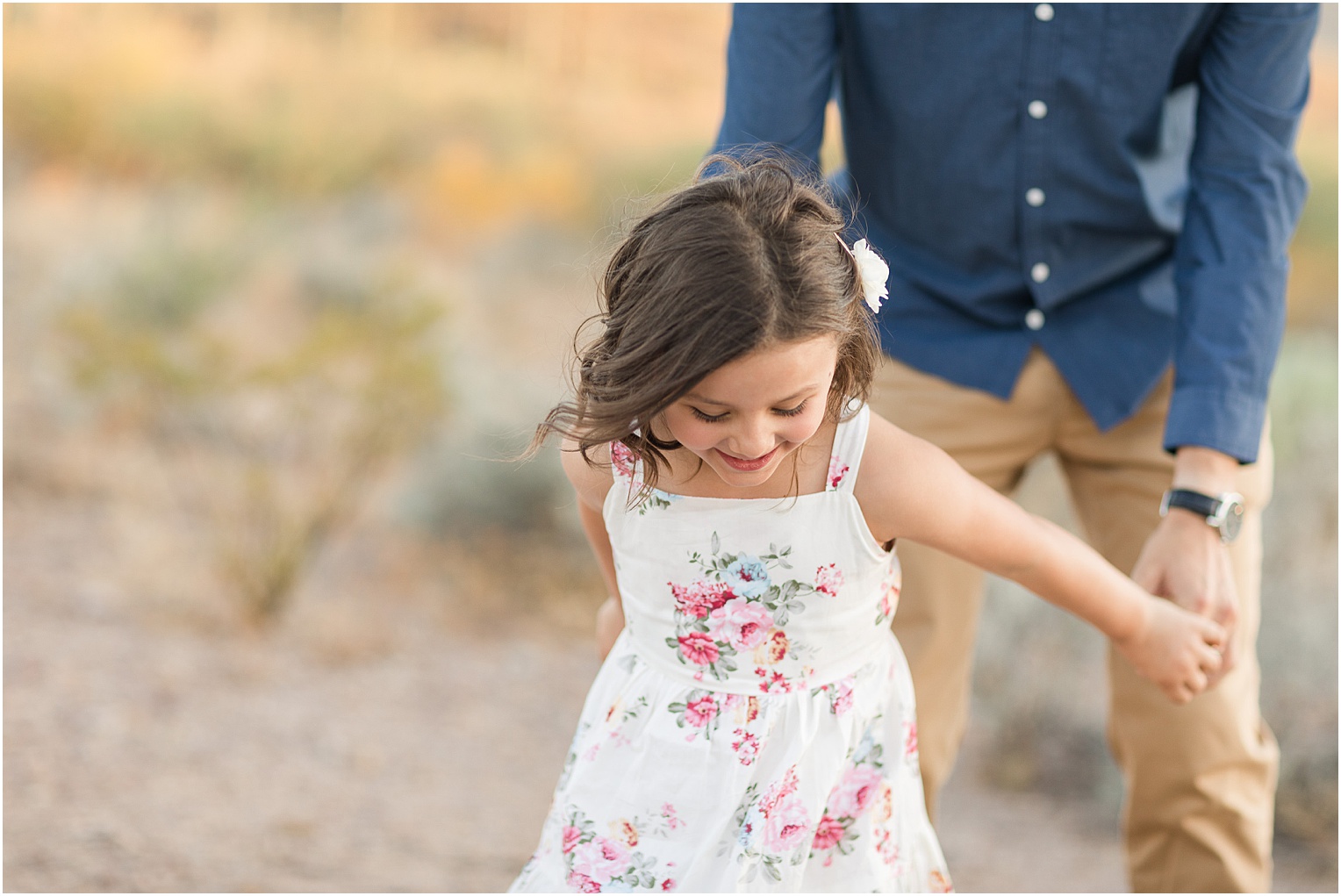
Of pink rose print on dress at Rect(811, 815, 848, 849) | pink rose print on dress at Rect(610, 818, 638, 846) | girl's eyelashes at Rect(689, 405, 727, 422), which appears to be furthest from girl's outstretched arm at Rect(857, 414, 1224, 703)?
pink rose print on dress at Rect(610, 818, 638, 846)

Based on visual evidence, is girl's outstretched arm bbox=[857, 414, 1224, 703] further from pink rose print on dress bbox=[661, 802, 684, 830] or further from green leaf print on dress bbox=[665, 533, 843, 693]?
pink rose print on dress bbox=[661, 802, 684, 830]

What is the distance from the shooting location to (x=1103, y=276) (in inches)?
82.2

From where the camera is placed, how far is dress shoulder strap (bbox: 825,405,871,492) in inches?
60.4

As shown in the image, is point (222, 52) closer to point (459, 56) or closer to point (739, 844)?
point (459, 56)

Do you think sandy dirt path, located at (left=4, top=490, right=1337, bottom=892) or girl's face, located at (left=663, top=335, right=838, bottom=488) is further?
sandy dirt path, located at (left=4, top=490, right=1337, bottom=892)

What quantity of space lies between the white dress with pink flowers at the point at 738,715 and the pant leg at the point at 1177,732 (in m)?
0.63

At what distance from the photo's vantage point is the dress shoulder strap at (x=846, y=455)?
1.54 meters

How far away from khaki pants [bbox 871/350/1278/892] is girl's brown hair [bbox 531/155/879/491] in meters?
0.61

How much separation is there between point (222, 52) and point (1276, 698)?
583cm

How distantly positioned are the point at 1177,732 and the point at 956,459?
558mm

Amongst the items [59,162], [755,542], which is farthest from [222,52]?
[755,542]

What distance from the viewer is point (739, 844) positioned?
155 cm

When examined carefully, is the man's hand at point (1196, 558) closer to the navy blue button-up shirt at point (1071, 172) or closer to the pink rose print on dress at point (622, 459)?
the navy blue button-up shirt at point (1071, 172)

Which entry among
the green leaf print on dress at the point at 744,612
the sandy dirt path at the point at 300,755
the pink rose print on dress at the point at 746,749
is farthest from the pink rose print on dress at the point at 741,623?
the sandy dirt path at the point at 300,755
